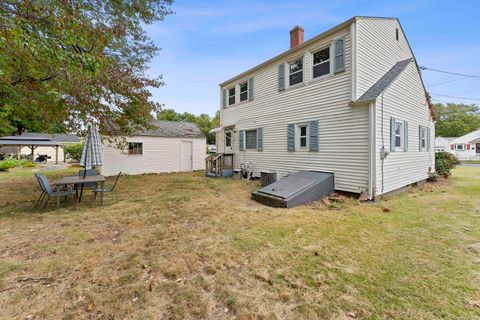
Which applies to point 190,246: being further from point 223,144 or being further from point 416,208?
point 223,144

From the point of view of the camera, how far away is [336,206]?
20.9 ft

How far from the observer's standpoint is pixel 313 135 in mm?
8336

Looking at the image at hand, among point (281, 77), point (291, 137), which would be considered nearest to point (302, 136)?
point (291, 137)

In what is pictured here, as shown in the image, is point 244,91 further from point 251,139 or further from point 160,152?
point 160,152

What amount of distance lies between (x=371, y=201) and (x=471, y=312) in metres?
4.84

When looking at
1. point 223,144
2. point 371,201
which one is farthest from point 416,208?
point 223,144

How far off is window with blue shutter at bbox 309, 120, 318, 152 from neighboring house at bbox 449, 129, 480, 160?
117 ft

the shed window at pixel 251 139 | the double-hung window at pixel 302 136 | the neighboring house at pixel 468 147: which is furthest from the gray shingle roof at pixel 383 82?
the neighboring house at pixel 468 147

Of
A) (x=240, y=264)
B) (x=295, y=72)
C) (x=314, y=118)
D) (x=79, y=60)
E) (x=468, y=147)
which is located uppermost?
(x=295, y=72)

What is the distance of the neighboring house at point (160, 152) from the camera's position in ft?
47.0

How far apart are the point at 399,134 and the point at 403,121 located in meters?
0.61

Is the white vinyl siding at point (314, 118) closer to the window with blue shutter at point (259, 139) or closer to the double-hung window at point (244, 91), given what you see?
the window with blue shutter at point (259, 139)

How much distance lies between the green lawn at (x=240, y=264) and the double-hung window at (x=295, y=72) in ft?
18.9

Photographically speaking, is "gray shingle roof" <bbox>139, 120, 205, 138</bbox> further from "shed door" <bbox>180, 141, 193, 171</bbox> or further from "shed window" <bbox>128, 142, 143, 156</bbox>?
"shed window" <bbox>128, 142, 143, 156</bbox>
